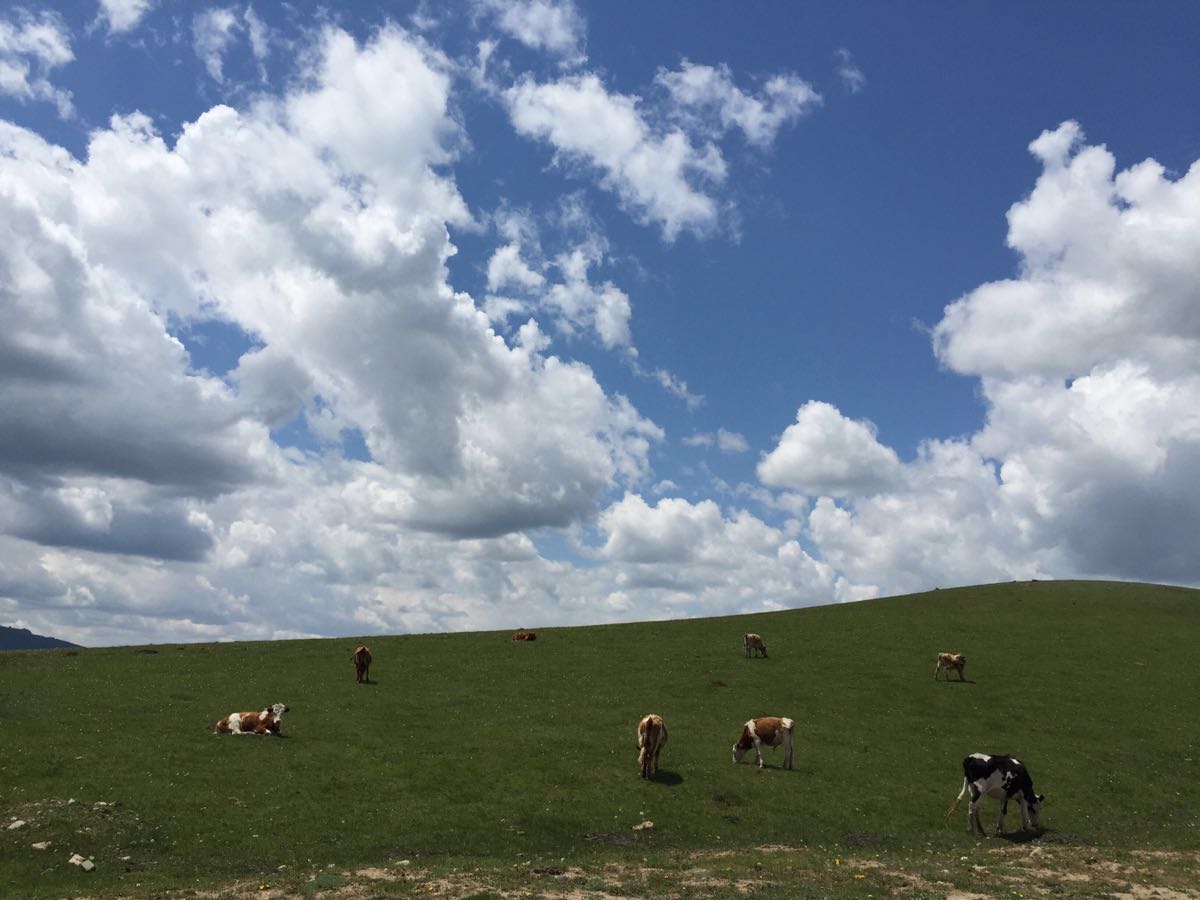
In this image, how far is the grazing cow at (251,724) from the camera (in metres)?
35.2

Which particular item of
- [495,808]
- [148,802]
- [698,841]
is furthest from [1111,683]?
[148,802]

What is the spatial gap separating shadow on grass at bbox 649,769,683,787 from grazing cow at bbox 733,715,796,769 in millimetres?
3629

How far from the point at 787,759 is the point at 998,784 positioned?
843 centimetres

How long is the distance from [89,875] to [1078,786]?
35.4 meters

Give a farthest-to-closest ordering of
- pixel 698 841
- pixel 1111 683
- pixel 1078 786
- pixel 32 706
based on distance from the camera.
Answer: pixel 1111 683 → pixel 32 706 → pixel 1078 786 → pixel 698 841

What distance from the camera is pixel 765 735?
3366cm

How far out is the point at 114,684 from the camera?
44.8m

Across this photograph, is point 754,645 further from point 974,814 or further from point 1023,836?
point 1023,836

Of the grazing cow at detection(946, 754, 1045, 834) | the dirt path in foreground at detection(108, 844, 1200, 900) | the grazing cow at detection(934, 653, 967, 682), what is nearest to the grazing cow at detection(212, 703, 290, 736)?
the dirt path in foreground at detection(108, 844, 1200, 900)

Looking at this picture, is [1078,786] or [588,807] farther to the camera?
[1078,786]

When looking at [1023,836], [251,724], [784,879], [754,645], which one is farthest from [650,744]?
[754,645]

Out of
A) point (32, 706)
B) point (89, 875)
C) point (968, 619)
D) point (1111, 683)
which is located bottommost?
point (89, 875)

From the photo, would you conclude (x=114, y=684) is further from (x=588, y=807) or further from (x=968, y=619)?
(x=968, y=619)

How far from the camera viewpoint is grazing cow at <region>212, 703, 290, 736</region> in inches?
1384
